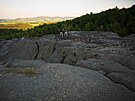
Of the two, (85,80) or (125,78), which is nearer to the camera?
(85,80)

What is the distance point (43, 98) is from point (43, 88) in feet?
7.71

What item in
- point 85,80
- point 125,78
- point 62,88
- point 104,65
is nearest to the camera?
point 62,88

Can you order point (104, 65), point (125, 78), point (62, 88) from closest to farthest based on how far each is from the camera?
point (62, 88) < point (125, 78) < point (104, 65)

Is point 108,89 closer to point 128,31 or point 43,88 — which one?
point 43,88

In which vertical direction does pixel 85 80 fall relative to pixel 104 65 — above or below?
below

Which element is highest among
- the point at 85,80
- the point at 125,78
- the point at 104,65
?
the point at 104,65

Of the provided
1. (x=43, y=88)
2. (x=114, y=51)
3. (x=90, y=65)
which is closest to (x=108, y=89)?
(x=43, y=88)

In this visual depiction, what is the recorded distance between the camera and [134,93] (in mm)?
20547

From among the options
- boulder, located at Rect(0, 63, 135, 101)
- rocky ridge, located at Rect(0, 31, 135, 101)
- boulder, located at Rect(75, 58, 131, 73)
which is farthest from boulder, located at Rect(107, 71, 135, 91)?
boulder, located at Rect(75, 58, 131, 73)

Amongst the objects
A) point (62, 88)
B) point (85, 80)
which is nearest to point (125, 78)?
point (85, 80)

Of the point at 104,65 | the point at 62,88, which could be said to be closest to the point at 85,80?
the point at 62,88

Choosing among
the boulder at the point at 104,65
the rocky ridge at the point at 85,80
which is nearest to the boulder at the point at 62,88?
the rocky ridge at the point at 85,80

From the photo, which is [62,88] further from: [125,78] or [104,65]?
[104,65]

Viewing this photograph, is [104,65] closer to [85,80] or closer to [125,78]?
[125,78]
